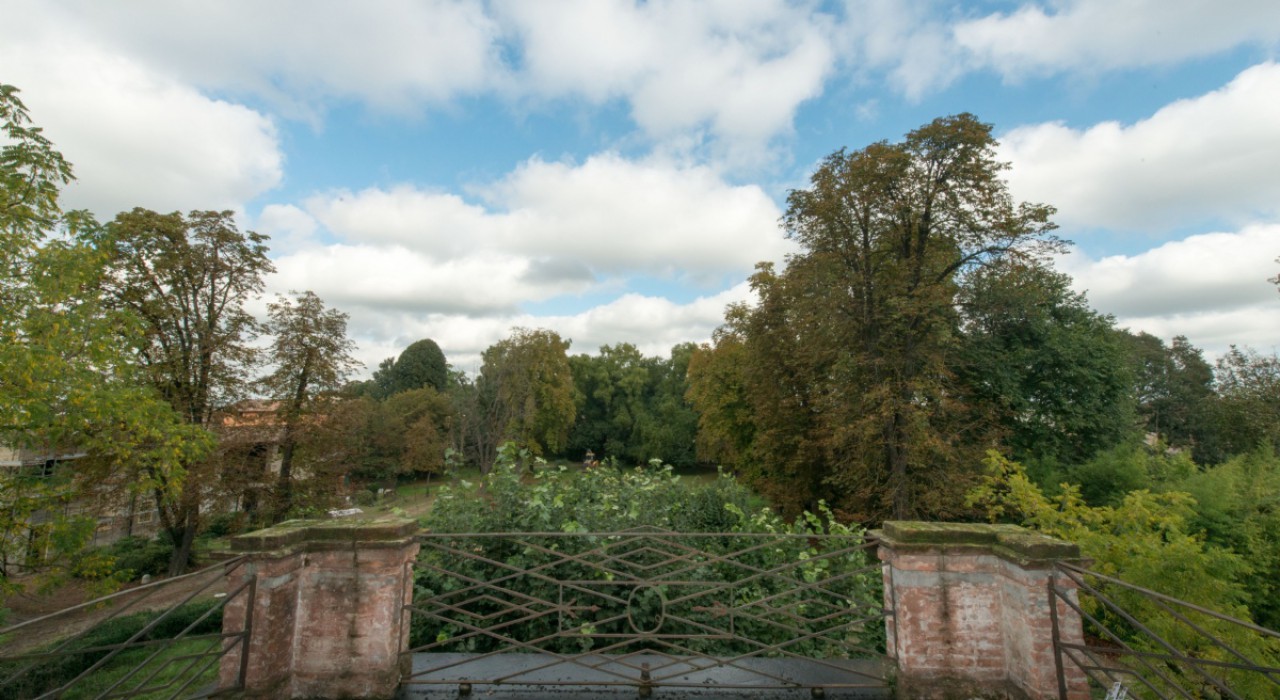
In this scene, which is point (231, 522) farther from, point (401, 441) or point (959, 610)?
point (959, 610)

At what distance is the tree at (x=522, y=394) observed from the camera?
3591 cm

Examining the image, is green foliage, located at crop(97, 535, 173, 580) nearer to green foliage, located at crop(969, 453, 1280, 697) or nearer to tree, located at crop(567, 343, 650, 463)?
green foliage, located at crop(969, 453, 1280, 697)

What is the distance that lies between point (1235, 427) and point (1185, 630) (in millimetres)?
28925

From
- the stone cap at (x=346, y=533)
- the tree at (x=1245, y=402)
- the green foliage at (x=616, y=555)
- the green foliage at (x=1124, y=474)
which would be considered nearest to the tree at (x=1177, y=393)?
the tree at (x=1245, y=402)

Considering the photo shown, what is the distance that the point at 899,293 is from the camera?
14.2 meters

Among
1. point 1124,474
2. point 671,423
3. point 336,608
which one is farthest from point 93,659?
point 671,423

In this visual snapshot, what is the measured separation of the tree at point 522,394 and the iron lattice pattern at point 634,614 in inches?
1188

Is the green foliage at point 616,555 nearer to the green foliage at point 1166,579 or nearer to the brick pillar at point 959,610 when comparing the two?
the brick pillar at point 959,610

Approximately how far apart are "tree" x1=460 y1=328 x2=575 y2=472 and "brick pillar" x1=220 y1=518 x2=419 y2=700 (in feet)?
104

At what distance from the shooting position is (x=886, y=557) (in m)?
3.80

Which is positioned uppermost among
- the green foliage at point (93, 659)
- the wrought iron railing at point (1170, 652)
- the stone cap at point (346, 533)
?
the stone cap at point (346, 533)

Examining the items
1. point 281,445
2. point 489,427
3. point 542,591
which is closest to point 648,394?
point 489,427

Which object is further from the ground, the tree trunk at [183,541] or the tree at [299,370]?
the tree at [299,370]

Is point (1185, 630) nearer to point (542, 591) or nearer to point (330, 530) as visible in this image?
point (542, 591)
